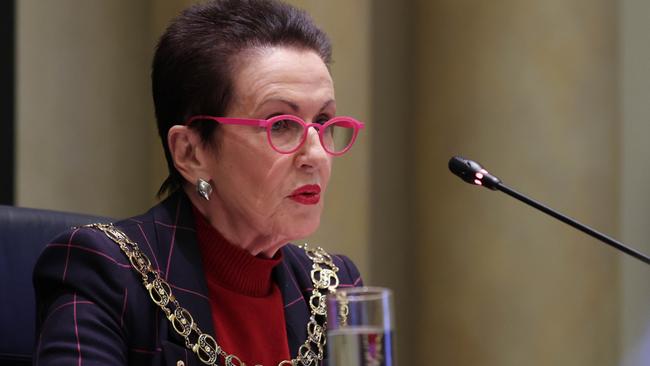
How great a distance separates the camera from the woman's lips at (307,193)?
6.22ft

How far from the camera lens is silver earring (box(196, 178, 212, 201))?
76.0 inches

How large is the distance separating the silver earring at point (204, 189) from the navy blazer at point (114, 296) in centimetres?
5

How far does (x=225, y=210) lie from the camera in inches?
77.0

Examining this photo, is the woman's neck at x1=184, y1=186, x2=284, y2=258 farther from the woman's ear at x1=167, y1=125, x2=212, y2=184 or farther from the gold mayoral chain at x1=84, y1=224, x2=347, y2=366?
the gold mayoral chain at x1=84, y1=224, x2=347, y2=366

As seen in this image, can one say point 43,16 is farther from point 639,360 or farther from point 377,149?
point 639,360

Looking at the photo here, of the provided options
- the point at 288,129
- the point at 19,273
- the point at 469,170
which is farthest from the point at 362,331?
the point at 19,273

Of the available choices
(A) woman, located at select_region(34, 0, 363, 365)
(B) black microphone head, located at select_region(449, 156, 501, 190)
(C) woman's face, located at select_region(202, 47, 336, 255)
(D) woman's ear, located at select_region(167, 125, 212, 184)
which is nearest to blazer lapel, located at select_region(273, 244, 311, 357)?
(A) woman, located at select_region(34, 0, 363, 365)

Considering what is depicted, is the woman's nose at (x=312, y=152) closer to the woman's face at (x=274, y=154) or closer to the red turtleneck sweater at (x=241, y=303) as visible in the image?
the woman's face at (x=274, y=154)

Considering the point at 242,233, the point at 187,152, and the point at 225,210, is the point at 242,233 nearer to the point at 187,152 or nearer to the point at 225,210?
the point at 225,210

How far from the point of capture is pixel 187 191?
201cm

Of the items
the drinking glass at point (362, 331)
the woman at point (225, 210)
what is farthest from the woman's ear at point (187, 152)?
the drinking glass at point (362, 331)

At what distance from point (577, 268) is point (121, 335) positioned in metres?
1.45

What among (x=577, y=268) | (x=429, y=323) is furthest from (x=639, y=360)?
(x=429, y=323)

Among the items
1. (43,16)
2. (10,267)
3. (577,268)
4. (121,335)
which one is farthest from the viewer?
(43,16)
